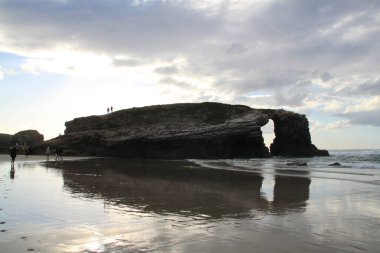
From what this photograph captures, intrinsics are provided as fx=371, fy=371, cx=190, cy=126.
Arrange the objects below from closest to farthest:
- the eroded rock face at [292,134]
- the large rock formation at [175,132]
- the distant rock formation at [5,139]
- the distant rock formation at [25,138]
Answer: the large rock formation at [175,132] → the eroded rock face at [292,134] → the distant rock formation at [25,138] → the distant rock formation at [5,139]

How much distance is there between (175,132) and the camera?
5128 cm

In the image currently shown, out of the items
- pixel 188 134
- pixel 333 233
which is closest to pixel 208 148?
pixel 188 134

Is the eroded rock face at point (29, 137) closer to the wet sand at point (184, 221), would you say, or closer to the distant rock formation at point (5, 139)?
the distant rock formation at point (5, 139)

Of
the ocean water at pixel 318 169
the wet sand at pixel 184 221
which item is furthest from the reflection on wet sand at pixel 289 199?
the ocean water at pixel 318 169

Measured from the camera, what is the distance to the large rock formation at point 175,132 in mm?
50969

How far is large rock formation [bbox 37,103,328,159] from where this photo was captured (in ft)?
167

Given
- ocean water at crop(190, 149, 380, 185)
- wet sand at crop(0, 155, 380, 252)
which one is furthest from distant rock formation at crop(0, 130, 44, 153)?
wet sand at crop(0, 155, 380, 252)

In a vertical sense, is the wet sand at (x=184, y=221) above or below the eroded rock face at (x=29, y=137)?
below

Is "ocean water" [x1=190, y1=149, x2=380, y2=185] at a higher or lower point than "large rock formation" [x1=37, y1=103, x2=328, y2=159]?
lower

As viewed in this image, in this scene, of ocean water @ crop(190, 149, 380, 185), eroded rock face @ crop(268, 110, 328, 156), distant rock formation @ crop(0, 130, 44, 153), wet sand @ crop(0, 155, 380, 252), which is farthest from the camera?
distant rock formation @ crop(0, 130, 44, 153)

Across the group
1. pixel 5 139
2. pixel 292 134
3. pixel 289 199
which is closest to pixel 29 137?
pixel 5 139

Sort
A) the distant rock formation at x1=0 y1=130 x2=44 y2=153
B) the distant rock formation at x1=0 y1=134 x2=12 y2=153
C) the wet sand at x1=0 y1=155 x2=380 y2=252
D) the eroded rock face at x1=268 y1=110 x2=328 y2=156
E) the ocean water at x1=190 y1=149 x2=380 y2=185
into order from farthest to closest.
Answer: the distant rock formation at x1=0 y1=134 x2=12 y2=153
the distant rock formation at x1=0 y1=130 x2=44 y2=153
the eroded rock face at x1=268 y1=110 x2=328 y2=156
the ocean water at x1=190 y1=149 x2=380 y2=185
the wet sand at x1=0 y1=155 x2=380 y2=252

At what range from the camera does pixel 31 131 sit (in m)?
78.9

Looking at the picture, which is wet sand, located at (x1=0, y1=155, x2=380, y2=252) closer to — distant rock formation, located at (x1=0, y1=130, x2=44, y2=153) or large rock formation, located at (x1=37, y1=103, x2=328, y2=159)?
large rock formation, located at (x1=37, y1=103, x2=328, y2=159)
